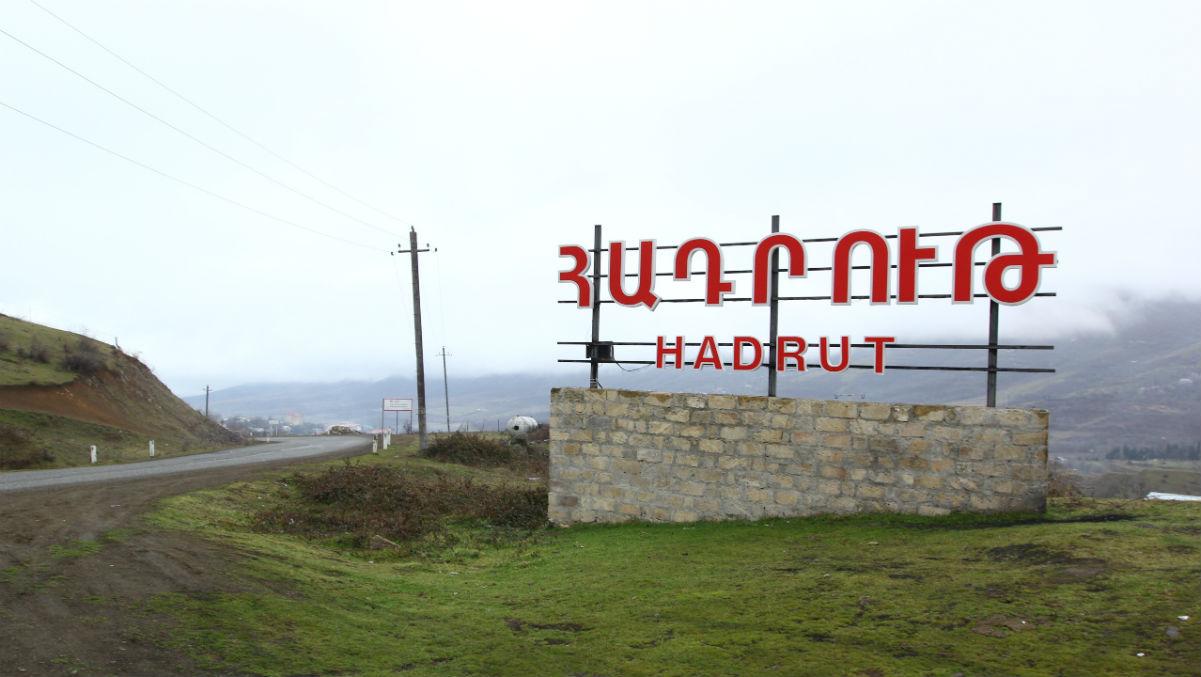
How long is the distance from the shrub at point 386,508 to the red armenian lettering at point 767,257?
7.66 m

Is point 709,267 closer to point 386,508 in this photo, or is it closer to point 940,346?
point 940,346

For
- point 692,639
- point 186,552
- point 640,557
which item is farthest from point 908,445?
point 186,552

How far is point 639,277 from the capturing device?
1723 centimetres

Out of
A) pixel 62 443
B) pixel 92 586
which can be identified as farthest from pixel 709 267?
pixel 62 443

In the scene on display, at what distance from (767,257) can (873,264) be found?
85.2 inches

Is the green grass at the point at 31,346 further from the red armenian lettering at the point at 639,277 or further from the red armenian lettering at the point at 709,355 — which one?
the red armenian lettering at the point at 709,355

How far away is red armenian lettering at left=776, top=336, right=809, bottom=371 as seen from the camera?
15.3 meters

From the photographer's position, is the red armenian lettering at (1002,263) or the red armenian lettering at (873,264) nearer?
the red armenian lettering at (1002,263)

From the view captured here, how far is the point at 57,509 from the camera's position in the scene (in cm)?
1545

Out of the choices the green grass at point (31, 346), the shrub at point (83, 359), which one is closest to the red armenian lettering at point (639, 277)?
the green grass at point (31, 346)

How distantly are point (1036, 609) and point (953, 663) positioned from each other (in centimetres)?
172

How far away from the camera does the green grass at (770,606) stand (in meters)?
7.56

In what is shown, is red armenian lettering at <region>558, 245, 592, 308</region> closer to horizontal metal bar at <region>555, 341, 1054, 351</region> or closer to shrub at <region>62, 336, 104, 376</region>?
horizontal metal bar at <region>555, 341, 1054, 351</region>

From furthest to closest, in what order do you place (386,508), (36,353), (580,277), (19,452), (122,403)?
(122,403) < (36,353) < (19,452) < (386,508) < (580,277)
